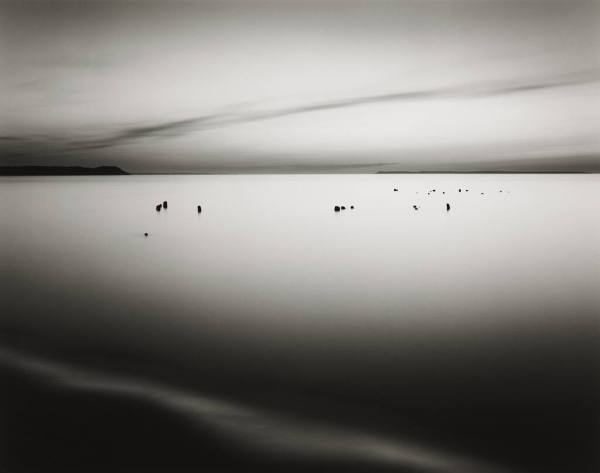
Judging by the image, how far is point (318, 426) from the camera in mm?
2029

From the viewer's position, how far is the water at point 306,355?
1.89m

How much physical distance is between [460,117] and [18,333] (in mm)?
3691

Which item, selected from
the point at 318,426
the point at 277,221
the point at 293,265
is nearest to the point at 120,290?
the point at 293,265

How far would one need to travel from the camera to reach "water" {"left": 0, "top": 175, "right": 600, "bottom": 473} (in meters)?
1.89

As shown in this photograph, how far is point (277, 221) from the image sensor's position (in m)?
8.87

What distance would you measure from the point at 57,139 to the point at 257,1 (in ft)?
8.33

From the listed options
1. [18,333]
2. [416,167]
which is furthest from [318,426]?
[416,167]

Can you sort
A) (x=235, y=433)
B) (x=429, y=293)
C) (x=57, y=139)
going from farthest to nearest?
(x=57, y=139)
(x=429, y=293)
(x=235, y=433)

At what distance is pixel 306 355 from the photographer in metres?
2.76

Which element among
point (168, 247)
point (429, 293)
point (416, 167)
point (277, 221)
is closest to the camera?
point (429, 293)

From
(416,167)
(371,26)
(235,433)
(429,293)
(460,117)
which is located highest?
(371,26)

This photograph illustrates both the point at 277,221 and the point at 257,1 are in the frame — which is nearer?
the point at 257,1

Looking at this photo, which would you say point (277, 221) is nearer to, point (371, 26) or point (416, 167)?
point (416, 167)

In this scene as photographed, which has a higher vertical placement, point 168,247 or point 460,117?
point 460,117
